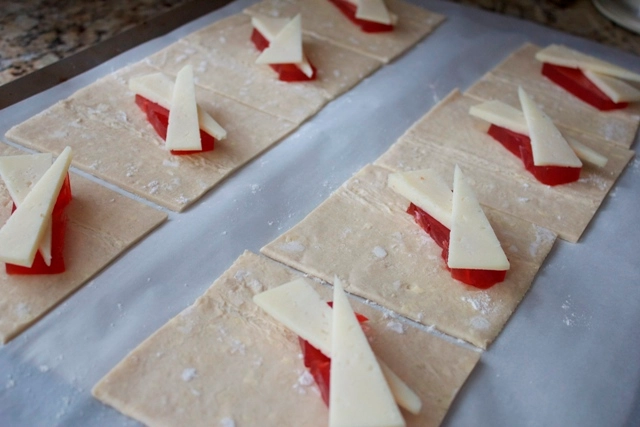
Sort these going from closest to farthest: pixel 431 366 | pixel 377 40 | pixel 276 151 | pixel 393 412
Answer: pixel 393 412 → pixel 431 366 → pixel 276 151 → pixel 377 40

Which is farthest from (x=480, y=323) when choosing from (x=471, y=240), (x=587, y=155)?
(x=587, y=155)

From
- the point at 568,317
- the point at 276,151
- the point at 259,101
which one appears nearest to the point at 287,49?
the point at 259,101

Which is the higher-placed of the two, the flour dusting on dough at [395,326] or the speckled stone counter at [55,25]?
the speckled stone counter at [55,25]

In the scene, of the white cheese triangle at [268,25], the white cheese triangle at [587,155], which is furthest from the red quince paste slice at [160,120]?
the white cheese triangle at [587,155]

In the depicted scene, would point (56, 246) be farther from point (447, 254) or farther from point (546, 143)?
point (546, 143)

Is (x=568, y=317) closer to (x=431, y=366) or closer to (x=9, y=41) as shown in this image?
(x=431, y=366)

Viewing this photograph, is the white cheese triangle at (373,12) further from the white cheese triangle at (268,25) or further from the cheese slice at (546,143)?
the cheese slice at (546,143)

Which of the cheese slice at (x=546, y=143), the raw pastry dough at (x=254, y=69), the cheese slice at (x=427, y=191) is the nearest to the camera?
the cheese slice at (x=427, y=191)
